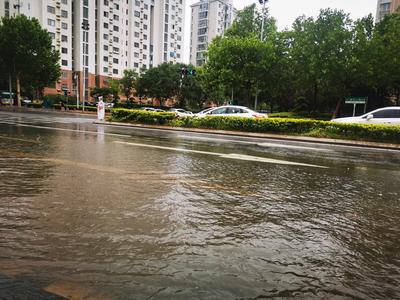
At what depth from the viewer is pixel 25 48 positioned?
4269cm

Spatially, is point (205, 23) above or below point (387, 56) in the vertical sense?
above

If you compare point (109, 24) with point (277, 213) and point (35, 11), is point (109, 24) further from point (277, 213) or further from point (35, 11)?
point (277, 213)

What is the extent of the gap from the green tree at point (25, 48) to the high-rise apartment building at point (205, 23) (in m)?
73.7

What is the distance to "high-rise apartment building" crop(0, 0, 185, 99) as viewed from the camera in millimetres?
71000

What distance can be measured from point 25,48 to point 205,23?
85602 millimetres

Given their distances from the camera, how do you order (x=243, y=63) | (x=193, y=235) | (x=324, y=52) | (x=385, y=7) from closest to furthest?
(x=193, y=235) → (x=324, y=52) → (x=243, y=63) → (x=385, y=7)

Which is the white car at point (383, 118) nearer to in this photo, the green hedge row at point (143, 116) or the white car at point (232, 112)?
the white car at point (232, 112)

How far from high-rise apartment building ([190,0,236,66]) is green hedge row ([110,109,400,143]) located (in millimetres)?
95938

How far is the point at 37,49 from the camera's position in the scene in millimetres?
44156

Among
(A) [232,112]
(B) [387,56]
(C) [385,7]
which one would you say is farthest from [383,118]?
(C) [385,7]

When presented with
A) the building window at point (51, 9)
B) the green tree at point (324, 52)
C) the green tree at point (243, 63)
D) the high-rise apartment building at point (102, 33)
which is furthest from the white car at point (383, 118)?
the building window at point (51, 9)

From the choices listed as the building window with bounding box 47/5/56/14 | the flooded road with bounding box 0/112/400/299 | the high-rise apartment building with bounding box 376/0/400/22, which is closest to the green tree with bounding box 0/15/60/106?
the building window with bounding box 47/5/56/14

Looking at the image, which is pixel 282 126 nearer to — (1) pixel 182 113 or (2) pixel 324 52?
(1) pixel 182 113

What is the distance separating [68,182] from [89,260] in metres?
2.97
